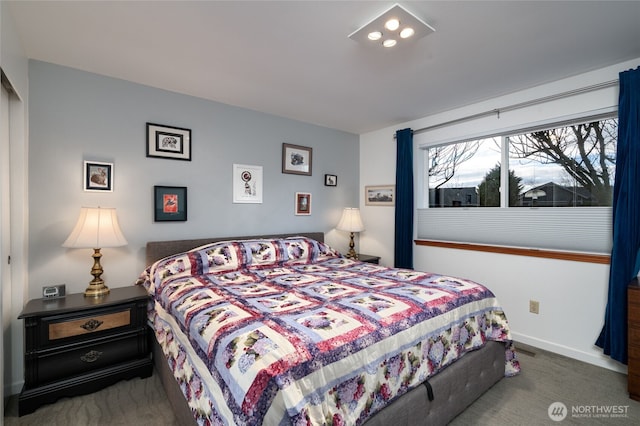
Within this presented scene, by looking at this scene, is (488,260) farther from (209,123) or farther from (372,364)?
(209,123)

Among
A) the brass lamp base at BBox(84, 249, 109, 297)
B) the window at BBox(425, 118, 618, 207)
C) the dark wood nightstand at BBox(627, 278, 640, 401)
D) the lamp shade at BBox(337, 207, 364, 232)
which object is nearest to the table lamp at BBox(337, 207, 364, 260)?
the lamp shade at BBox(337, 207, 364, 232)

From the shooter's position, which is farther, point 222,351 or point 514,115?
point 514,115

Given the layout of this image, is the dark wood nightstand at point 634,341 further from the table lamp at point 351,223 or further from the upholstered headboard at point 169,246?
the upholstered headboard at point 169,246

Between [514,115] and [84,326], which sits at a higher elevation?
[514,115]

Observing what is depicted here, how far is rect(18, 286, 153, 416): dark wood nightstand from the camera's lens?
190cm

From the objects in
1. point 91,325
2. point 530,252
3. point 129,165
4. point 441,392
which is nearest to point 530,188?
point 530,252

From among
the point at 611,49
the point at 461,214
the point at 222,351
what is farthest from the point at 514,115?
the point at 222,351

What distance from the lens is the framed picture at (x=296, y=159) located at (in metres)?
3.67

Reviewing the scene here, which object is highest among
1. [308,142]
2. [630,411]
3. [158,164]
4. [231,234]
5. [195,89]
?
[195,89]

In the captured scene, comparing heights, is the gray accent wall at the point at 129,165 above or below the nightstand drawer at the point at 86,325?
above

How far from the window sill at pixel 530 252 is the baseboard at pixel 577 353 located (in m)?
0.75

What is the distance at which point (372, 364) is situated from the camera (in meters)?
1.38

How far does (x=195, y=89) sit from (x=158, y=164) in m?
0.79

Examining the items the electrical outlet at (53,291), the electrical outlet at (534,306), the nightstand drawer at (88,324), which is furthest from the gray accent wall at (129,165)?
the electrical outlet at (534,306)
